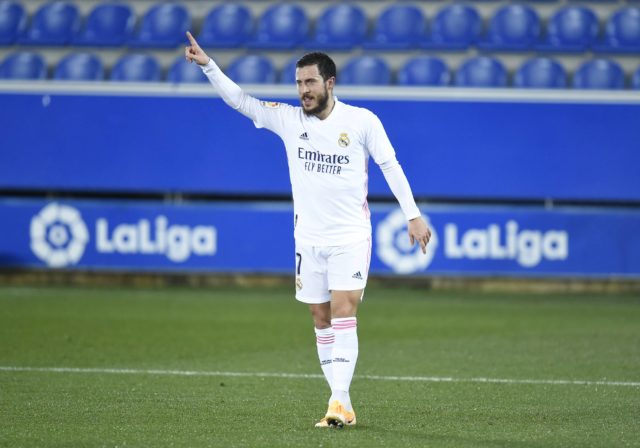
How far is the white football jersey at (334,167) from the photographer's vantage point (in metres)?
6.72

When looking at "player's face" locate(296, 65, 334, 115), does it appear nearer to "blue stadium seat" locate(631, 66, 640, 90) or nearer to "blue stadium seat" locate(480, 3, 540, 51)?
"blue stadium seat" locate(631, 66, 640, 90)

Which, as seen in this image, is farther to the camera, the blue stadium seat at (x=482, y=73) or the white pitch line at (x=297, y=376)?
the blue stadium seat at (x=482, y=73)

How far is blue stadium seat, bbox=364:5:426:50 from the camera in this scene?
17688 millimetres

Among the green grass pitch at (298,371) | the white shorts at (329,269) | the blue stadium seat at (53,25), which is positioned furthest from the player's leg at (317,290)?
the blue stadium seat at (53,25)

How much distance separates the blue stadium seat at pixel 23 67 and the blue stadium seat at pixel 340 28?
3.84 metres

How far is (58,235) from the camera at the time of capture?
16.0m

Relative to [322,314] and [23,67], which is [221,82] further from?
[23,67]

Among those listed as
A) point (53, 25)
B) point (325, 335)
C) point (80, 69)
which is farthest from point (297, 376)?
point (53, 25)

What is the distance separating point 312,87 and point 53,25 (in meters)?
12.9

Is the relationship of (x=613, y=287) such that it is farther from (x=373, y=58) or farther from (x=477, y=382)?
(x=477, y=382)

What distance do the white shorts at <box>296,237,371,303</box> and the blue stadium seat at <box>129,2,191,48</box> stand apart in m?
11.8

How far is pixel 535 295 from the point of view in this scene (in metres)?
15.5

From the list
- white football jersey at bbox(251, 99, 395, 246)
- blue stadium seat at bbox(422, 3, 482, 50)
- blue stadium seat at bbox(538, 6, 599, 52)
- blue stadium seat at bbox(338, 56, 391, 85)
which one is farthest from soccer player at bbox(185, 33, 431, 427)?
blue stadium seat at bbox(538, 6, 599, 52)

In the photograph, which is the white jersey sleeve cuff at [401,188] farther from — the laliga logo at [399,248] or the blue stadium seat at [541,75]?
the blue stadium seat at [541,75]
